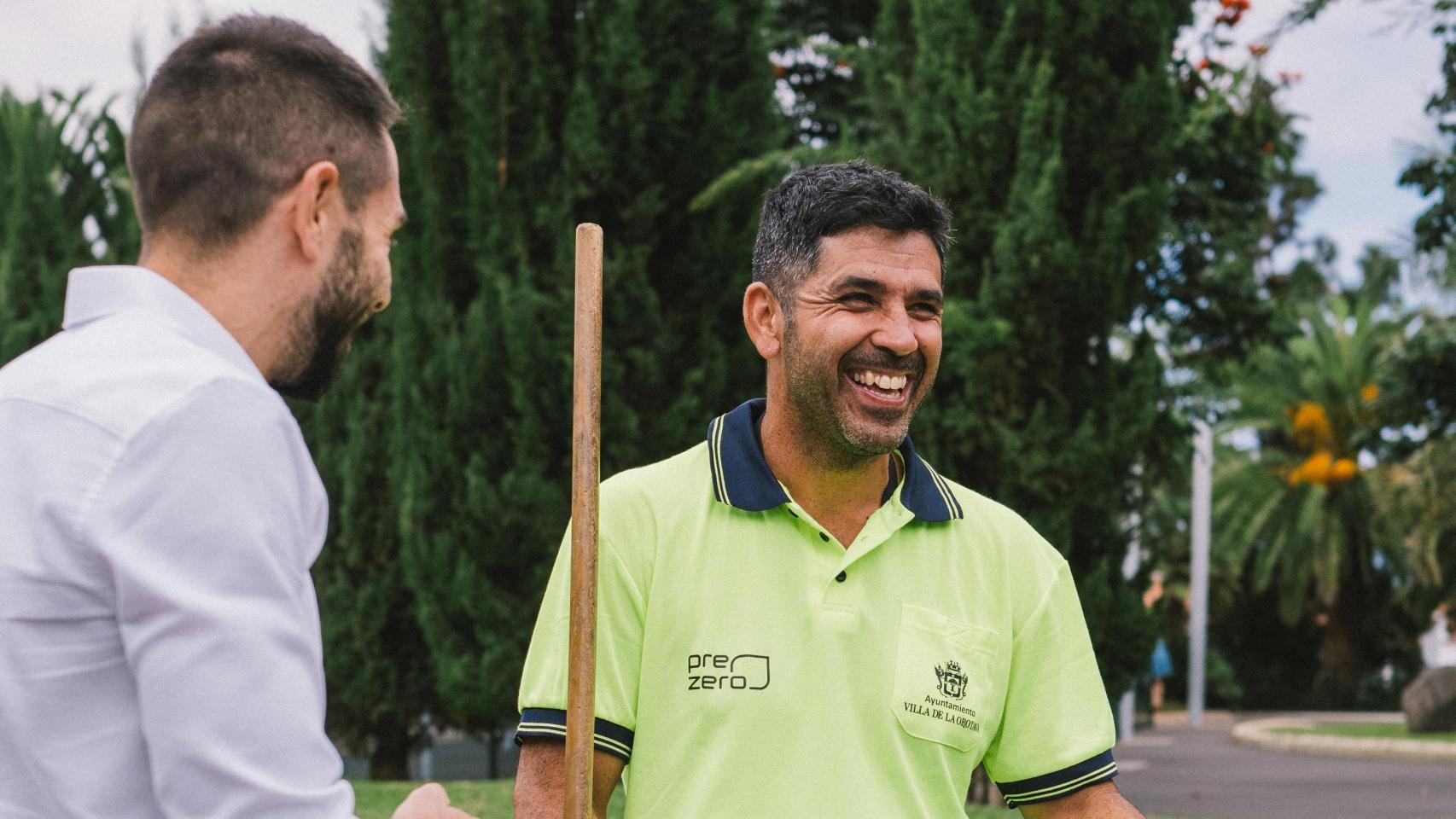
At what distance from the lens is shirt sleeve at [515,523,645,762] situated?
243cm

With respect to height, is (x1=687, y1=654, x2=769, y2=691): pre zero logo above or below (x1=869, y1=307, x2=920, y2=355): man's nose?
below

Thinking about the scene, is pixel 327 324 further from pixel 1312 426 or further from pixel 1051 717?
pixel 1312 426

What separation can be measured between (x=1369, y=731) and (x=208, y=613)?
2547cm

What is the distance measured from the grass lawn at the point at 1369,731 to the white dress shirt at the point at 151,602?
74.3 feet

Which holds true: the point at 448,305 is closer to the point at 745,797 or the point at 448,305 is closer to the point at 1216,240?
the point at 1216,240

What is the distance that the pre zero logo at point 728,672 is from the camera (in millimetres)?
2441

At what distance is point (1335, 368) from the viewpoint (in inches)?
1195

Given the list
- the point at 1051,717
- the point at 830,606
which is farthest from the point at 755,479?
the point at 1051,717

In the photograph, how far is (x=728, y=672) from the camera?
8.04 ft

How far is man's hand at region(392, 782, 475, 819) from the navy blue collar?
A: 113cm

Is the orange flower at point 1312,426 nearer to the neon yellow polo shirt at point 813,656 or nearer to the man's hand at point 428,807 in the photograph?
the neon yellow polo shirt at point 813,656

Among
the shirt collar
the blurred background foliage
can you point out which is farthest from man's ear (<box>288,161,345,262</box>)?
the blurred background foliage

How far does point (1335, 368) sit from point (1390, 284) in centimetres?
407

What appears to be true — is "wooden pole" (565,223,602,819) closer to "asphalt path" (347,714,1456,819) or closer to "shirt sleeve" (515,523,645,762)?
"shirt sleeve" (515,523,645,762)
